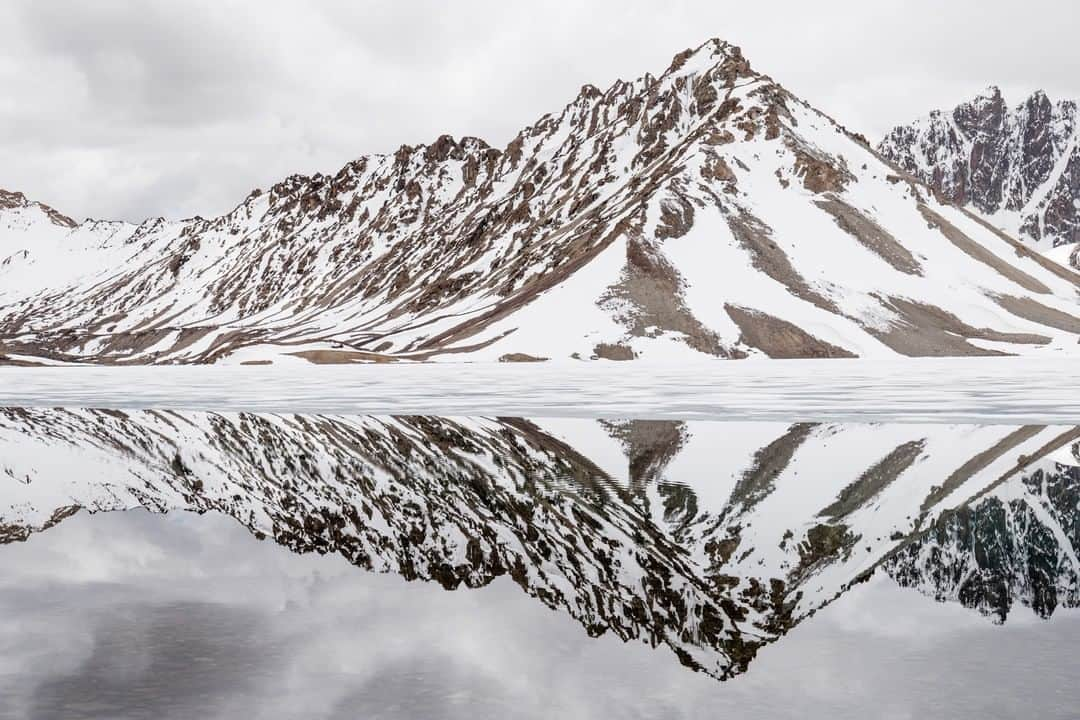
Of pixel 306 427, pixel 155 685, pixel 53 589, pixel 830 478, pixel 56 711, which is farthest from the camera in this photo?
pixel 306 427

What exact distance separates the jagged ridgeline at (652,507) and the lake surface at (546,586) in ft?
0.26

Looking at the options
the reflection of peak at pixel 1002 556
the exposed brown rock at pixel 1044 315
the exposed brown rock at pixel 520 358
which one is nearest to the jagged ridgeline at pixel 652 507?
the reflection of peak at pixel 1002 556

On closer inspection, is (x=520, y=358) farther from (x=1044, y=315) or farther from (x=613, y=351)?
(x=1044, y=315)

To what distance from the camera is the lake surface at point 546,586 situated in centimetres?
842

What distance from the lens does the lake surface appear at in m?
8.42

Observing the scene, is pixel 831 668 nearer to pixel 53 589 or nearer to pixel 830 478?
pixel 53 589

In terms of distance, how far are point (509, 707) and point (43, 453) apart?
960 inches

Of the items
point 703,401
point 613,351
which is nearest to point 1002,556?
point 703,401

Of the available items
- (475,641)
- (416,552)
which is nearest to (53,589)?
(416,552)

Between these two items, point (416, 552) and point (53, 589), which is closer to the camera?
point (53, 589)

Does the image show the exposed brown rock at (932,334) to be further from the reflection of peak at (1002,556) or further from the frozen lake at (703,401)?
the reflection of peak at (1002,556)

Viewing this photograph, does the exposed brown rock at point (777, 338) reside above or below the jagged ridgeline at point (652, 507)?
above

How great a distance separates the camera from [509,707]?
8.07 meters

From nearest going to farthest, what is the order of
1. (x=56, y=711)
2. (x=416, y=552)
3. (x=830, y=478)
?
(x=56, y=711) → (x=416, y=552) → (x=830, y=478)
